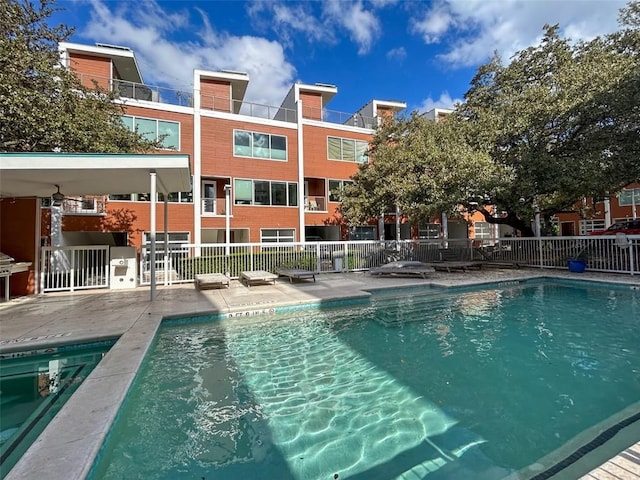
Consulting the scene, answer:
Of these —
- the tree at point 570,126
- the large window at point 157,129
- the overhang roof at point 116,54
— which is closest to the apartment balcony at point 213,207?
the large window at point 157,129

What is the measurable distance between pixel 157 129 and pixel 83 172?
10115 millimetres

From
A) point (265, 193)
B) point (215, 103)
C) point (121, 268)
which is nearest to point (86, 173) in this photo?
point (121, 268)

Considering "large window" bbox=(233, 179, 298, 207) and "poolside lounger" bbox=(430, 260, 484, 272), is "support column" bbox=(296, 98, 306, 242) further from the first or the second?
"poolside lounger" bbox=(430, 260, 484, 272)

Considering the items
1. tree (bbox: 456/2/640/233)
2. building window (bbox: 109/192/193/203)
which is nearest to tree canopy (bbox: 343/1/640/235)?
tree (bbox: 456/2/640/233)

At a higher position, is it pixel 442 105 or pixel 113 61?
pixel 442 105

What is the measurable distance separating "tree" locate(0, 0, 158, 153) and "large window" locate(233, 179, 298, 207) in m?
7.19

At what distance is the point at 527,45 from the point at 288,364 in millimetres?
20338

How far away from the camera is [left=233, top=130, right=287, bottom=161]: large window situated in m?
18.2

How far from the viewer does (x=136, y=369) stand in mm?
4012

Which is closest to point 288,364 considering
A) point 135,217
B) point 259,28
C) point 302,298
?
point 302,298

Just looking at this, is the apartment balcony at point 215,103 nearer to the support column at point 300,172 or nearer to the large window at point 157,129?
the support column at point 300,172

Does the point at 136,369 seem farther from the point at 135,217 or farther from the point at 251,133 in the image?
the point at 251,133

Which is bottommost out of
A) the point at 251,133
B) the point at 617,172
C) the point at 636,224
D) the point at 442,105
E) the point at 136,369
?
the point at 136,369

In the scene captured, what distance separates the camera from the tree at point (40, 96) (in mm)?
8383
